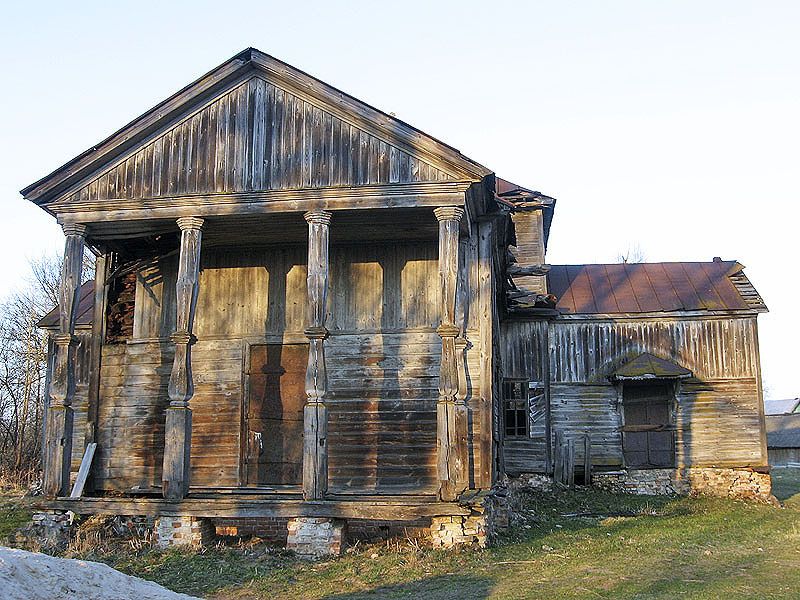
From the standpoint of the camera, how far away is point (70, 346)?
13070 mm

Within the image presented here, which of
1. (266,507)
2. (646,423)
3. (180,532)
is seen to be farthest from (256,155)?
(646,423)

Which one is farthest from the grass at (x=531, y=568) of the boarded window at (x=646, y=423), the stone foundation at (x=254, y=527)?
the boarded window at (x=646, y=423)

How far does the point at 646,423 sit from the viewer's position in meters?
22.5

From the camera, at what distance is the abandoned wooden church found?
12484 millimetres

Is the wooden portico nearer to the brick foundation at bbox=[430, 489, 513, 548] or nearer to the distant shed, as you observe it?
the brick foundation at bbox=[430, 489, 513, 548]

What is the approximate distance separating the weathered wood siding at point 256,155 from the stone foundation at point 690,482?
12.4 m

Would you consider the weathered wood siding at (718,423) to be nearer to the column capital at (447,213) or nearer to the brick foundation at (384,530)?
the brick foundation at (384,530)

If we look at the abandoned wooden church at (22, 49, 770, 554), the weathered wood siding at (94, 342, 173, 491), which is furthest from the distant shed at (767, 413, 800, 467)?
the weathered wood siding at (94, 342, 173, 491)

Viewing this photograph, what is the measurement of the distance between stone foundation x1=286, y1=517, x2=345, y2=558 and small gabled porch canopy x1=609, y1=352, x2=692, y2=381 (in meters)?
11.9

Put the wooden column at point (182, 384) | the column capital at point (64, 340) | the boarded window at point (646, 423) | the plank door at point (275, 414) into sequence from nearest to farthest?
the wooden column at point (182, 384) → the column capital at point (64, 340) → the plank door at point (275, 414) → the boarded window at point (646, 423)

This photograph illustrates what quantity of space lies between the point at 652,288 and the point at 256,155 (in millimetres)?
14300

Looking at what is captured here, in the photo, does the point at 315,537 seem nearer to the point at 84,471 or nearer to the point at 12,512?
the point at 84,471

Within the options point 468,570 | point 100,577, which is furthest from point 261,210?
point 100,577

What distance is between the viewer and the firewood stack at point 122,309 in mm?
15938
